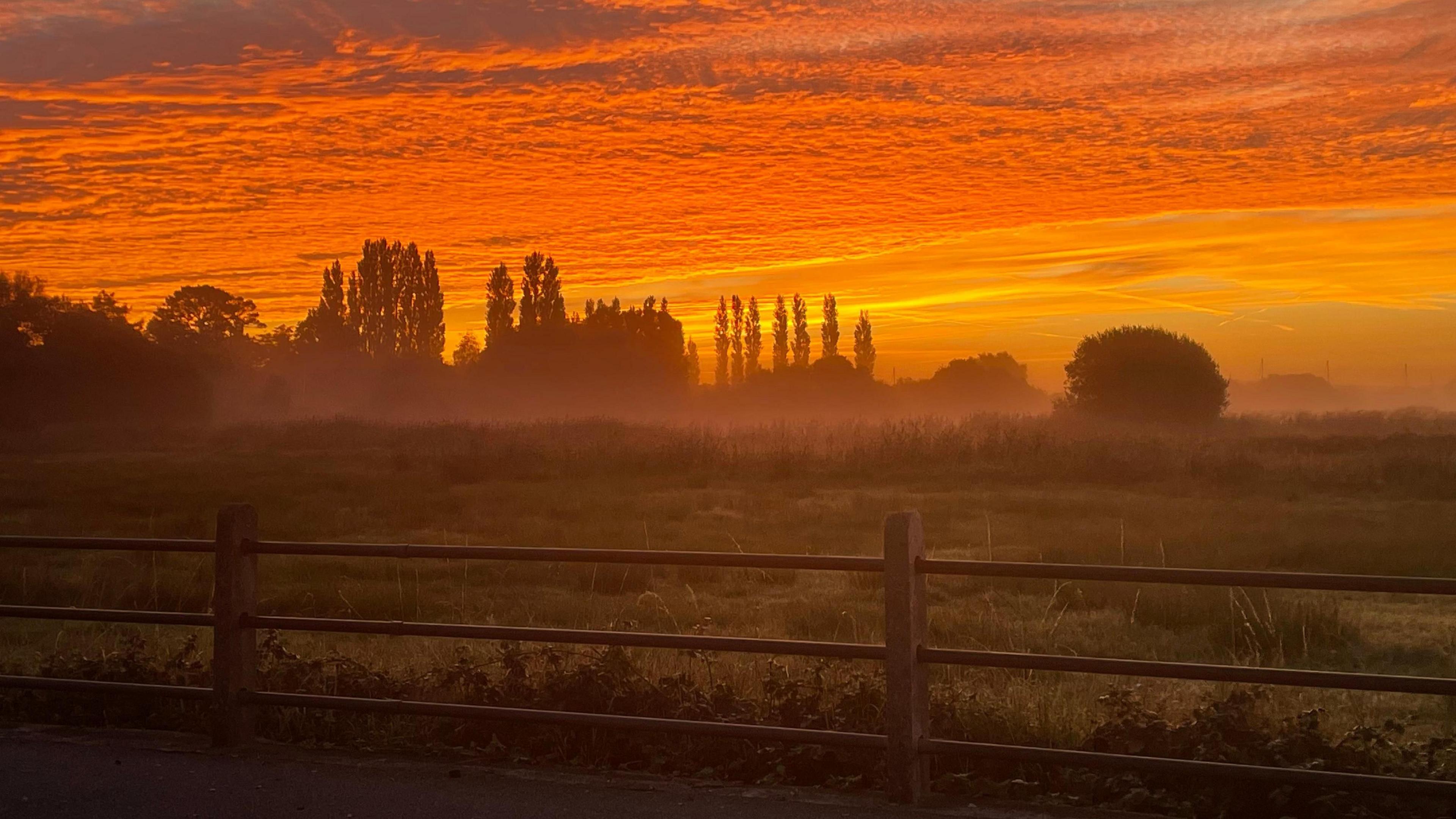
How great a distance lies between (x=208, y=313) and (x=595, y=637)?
10902 cm

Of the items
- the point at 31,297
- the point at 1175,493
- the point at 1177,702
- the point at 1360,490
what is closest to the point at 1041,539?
the point at 1175,493

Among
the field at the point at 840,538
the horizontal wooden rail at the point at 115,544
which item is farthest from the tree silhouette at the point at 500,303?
the horizontal wooden rail at the point at 115,544

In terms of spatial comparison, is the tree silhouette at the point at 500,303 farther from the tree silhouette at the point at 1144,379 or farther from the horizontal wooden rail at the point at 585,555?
the horizontal wooden rail at the point at 585,555

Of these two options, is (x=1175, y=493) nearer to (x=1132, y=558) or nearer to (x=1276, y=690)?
(x=1132, y=558)

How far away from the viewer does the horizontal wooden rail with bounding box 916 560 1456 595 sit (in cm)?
557

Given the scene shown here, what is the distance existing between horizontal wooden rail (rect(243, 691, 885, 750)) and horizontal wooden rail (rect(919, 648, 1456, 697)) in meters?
0.63

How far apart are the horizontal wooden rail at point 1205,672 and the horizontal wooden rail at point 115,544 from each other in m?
4.13

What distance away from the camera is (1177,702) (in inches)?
354

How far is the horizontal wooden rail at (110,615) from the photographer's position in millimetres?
7457

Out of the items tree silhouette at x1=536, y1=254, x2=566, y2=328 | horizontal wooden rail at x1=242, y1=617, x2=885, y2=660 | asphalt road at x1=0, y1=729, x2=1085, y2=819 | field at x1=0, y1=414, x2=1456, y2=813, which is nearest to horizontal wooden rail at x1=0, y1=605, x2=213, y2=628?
horizontal wooden rail at x1=242, y1=617, x2=885, y2=660

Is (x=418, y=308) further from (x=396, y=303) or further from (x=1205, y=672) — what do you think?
(x=1205, y=672)

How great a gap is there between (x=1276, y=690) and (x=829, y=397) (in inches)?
4125

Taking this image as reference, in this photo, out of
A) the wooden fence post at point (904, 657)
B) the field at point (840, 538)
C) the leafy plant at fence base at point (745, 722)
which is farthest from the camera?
the field at point (840, 538)

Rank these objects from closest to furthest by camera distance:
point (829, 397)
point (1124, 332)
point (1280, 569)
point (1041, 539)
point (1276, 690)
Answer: point (1276, 690), point (1280, 569), point (1041, 539), point (1124, 332), point (829, 397)
